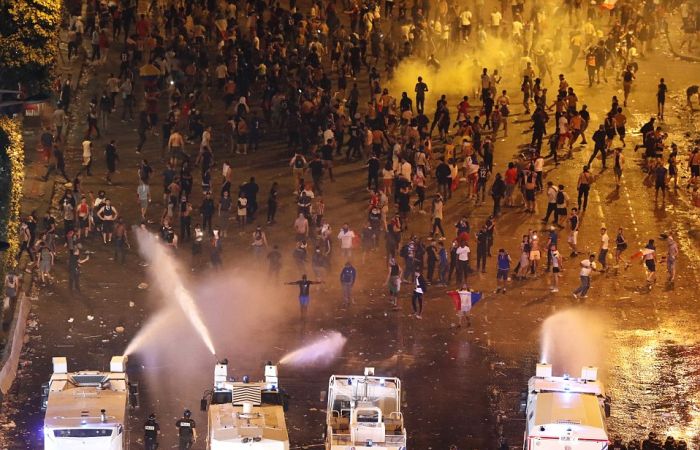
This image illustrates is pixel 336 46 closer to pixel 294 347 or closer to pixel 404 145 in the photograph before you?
pixel 404 145

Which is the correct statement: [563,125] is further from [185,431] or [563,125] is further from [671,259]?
[185,431]

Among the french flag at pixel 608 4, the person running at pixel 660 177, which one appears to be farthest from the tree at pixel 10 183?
the french flag at pixel 608 4

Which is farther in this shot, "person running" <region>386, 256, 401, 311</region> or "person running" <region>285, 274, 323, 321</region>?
"person running" <region>386, 256, 401, 311</region>

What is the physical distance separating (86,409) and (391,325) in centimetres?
1343

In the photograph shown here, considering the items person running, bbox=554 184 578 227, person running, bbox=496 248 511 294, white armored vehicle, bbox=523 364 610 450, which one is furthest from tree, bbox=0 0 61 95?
white armored vehicle, bbox=523 364 610 450

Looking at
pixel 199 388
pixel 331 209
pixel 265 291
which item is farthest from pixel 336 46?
pixel 199 388

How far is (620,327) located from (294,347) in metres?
9.29

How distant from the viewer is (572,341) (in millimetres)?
50312

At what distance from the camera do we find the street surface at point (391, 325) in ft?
151

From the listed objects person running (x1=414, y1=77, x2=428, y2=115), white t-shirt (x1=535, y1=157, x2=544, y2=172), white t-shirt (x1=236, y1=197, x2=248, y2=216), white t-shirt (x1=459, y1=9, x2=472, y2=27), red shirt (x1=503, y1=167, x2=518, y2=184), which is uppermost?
white t-shirt (x1=459, y1=9, x2=472, y2=27)

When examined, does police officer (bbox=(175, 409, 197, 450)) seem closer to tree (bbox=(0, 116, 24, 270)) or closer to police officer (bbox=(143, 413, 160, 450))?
police officer (bbox=(143, 413, 160, 450))

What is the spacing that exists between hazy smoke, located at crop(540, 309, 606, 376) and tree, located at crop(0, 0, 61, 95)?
741 inches

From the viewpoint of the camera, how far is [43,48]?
58.8 m

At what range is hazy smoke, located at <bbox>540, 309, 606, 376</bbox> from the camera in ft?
160
